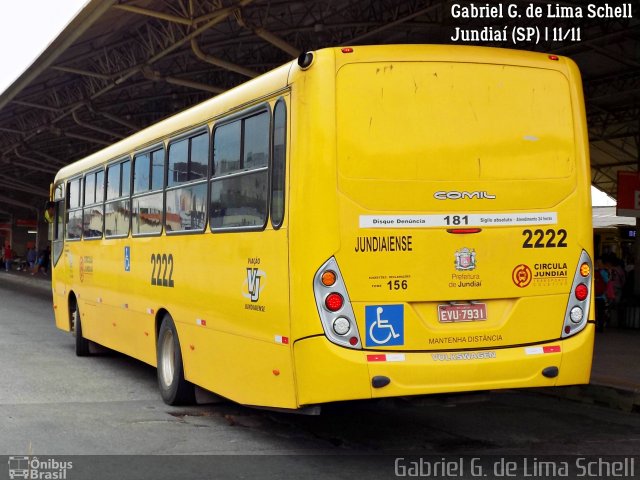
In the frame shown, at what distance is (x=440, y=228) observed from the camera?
693cm

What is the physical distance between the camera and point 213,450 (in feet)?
24.6

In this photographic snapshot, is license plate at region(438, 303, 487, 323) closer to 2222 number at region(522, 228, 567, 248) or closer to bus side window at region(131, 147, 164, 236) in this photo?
2222 number at region(522, 228, 567, 248)

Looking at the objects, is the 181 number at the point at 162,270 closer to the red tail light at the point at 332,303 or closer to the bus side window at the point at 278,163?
the bus side window at the point at 278,163

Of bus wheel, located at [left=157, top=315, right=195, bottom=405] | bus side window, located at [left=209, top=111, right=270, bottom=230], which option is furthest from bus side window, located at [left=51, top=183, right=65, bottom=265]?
bus side window, located at [left=209, top=111, right=270, bottom=230]

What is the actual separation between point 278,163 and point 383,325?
1541mm

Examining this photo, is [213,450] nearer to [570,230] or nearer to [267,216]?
[267,216]

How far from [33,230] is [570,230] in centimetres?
8721

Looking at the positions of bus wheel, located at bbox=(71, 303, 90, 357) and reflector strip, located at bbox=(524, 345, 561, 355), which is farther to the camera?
bus wheel, located at bbox=(71, 303, 90, 357)

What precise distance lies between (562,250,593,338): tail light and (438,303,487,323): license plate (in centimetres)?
78

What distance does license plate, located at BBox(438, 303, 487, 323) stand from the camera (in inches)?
272

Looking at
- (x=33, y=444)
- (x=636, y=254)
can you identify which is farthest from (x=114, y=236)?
(x=636, y=254)

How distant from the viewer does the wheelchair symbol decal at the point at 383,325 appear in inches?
263

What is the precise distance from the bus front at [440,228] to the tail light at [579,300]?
0.01 meters

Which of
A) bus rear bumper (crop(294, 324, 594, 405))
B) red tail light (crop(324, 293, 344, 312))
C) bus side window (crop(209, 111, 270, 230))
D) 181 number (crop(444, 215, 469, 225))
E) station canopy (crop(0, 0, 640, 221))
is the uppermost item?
station canopy (crop(0, 0, 640, 221))
